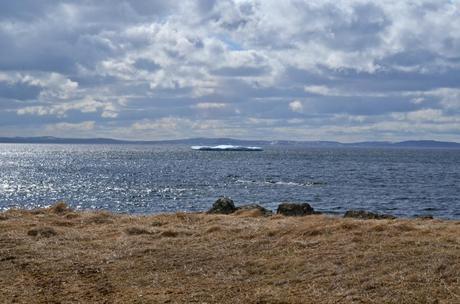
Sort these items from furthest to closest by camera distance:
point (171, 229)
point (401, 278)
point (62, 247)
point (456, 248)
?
point (171, 229)
point (62, 247)
point (456, 248)
point (401, 278)

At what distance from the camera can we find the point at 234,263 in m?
13.1

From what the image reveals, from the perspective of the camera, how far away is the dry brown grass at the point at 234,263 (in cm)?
1072

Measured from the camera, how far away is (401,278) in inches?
446

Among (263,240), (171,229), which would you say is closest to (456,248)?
(263,240)

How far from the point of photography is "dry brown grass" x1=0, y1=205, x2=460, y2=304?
35.2ft

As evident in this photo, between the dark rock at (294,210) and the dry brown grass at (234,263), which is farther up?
the dry brown grass at (234,263)

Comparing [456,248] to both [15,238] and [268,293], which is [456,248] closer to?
[268,293]

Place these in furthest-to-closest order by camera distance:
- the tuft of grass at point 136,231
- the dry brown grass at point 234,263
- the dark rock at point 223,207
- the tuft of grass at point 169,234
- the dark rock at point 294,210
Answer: the dark rock at point 223,207 < the dark rock at point 294,210 < the tuft of grass at point 136,231 < the tuft of grass at point 169,234 < the dry brown grass at point 234,263

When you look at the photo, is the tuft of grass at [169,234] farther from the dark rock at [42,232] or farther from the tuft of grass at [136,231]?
the dark rock at [42,232]

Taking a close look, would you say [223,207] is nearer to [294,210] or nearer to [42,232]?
[294,210]

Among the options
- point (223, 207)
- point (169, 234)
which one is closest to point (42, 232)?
point (169, 234)

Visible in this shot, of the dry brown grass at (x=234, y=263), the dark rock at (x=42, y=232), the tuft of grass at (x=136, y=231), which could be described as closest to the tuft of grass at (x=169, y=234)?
the dry brown grass at (x=234, y=263)

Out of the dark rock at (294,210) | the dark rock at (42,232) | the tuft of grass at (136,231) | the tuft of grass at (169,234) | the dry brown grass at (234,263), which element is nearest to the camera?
the dry brown grass at (234,263)

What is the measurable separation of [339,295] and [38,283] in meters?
6.26
